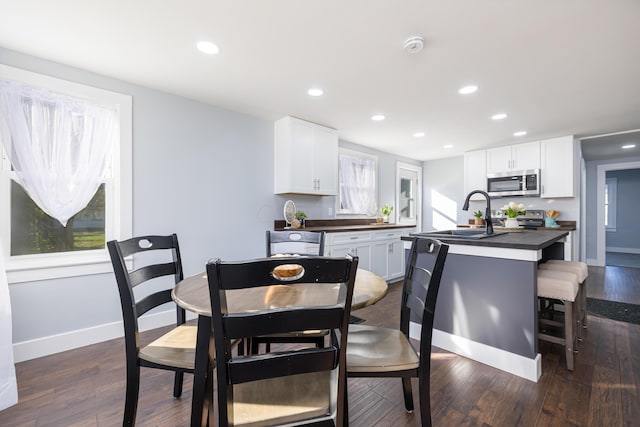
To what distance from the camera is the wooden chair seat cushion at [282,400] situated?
0.95 m

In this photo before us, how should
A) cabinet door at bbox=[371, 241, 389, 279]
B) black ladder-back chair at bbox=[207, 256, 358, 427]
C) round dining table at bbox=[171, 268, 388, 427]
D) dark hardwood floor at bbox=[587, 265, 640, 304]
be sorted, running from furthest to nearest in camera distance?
cabinet door at bbox=[371, 241, 389, 279] < dark hardwood floor at bbox=[587, 265, 640, 304] < round dining table at bbox=[171, 268, 388, 427] < black ladder-back chair at bbox=[207, 256, 358, 427]

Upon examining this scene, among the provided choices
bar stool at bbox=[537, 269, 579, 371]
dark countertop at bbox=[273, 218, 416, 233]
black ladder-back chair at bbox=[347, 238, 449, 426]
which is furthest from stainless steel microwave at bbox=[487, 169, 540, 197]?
black ladder-back chair at bbox=[347, 238, 449, 426]

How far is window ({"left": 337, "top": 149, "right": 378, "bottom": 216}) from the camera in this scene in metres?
4.87

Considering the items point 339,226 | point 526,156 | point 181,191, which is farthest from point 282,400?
point 526,156

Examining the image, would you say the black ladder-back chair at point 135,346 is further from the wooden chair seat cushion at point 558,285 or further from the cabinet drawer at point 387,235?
the cabinet drawer at point 387,235

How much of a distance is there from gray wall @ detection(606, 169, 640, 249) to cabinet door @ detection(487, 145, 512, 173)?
5501 mm

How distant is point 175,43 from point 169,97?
3.35ft

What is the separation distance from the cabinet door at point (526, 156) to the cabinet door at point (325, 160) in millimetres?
3175

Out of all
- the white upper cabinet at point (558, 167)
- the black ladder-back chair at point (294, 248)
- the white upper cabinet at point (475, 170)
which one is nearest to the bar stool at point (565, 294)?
the black ladder-back chair at point (294, 248)

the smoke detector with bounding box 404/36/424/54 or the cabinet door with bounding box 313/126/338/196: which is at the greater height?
the smoke detector with bounding box 404/36/424/54

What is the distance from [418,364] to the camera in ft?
4.15

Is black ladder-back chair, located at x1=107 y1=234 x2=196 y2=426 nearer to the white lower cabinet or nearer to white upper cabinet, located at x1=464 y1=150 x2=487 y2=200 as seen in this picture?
the white lower cabinet

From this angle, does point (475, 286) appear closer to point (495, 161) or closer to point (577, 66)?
point (577, 66)

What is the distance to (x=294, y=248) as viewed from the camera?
8.14ft
